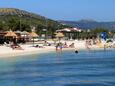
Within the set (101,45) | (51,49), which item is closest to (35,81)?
(51,49)

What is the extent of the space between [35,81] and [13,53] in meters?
26.2

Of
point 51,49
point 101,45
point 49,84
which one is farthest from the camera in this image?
point 101,45

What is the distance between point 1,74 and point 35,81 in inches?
179

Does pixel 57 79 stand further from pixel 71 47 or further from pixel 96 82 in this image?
pixel 71 47

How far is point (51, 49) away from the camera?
60.2 meters

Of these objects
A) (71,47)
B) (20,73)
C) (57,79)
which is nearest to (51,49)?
(71,47)

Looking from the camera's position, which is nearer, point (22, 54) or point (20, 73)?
point (20, 73)

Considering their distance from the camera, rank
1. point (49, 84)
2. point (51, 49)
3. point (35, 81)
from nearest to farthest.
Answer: point (49, 84), point (35, 81), point (51, 49)

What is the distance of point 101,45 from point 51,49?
42.5ft

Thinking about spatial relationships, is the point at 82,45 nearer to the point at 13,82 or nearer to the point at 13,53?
the point at 13,53

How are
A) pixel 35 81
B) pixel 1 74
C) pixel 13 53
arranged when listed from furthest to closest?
pixel 13 53, pixel 1 74, pixel 35 81

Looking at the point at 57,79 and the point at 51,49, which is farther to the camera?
the point at 51,49

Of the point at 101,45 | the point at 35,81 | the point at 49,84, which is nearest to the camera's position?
the point at 49,84

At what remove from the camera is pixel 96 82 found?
22.8 metres
